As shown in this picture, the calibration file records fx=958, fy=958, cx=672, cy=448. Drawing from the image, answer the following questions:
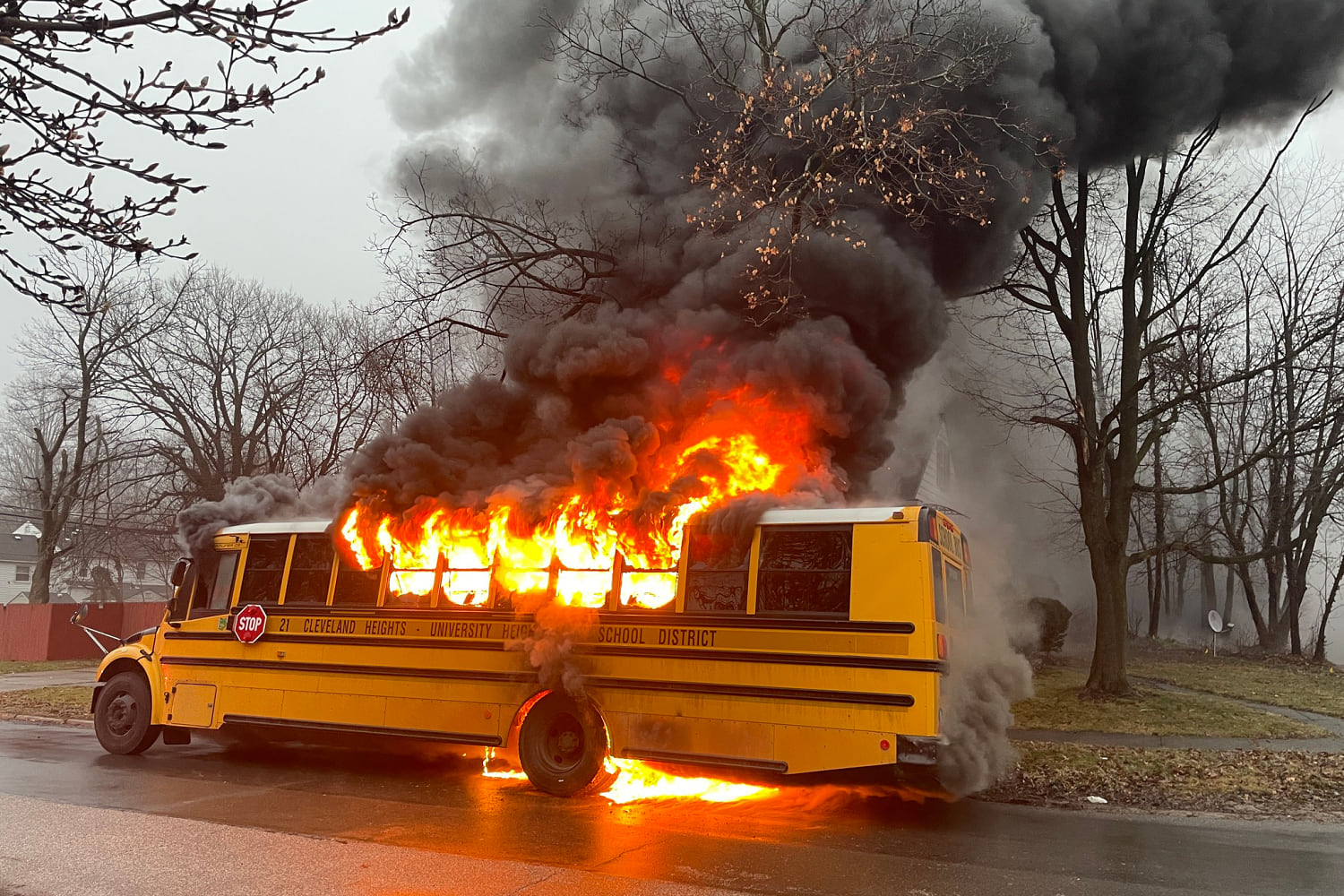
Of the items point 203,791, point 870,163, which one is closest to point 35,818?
point 203,791

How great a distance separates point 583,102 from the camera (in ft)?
40.1

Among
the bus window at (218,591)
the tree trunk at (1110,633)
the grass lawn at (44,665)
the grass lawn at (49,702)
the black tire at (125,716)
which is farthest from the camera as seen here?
the grass lawn at (44,665)

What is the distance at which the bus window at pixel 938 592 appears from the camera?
6.86m

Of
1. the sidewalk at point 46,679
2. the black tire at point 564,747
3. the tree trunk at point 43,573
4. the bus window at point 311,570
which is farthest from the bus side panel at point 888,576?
the tree trunk at point 43,573

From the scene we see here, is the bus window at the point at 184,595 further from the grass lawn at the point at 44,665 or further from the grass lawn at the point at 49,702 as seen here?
the grass lawn at the point at 44,665

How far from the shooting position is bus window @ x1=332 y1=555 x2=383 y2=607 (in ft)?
29.3

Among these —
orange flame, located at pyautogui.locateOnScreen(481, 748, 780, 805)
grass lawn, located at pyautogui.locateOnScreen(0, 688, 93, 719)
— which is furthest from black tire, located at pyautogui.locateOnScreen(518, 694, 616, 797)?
grass lawn, located at pyautogui.locateOnScreen(0, 688, 93, 719)

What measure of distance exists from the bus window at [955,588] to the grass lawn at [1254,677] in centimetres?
940

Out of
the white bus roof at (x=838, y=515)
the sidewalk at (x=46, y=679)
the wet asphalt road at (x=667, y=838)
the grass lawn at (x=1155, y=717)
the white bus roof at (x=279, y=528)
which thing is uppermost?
the white bus roof at (x=838, y=515)

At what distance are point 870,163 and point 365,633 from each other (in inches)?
272

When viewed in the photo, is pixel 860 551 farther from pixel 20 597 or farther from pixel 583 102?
pixel 20 597

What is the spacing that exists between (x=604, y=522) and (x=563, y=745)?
1900mm

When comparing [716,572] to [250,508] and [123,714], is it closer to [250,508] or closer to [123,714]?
[250,508]

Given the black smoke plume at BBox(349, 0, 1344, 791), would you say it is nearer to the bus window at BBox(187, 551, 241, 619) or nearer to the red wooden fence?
the bus window at BBox(187, 551, 241, 619)
